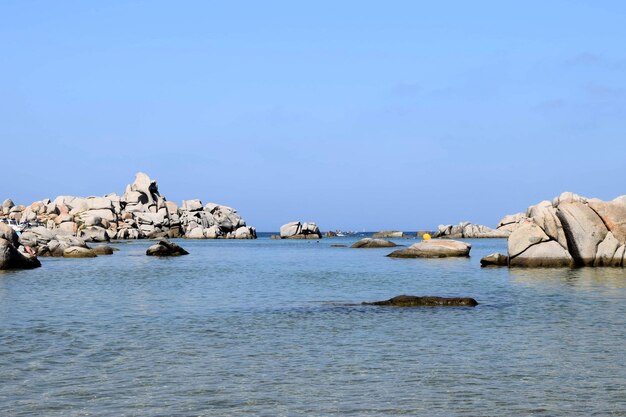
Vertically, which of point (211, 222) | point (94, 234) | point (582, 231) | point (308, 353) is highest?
point (211, 222)

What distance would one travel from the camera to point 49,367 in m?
16.9

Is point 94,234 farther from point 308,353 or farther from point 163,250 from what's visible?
point 308,353

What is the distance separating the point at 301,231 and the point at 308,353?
15484 centimetres

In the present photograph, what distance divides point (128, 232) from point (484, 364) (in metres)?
133

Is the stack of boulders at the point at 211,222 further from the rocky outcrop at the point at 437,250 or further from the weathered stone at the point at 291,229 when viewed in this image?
the rocky outcrop at the point at 437,250

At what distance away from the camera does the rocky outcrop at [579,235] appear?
161 feet

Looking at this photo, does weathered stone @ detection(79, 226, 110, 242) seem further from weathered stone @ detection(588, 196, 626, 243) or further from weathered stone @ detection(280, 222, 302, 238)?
weathered stone @ detection(588, 196, 626, 243)

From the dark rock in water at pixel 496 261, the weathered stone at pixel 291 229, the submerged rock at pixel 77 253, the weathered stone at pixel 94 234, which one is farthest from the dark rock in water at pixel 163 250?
the weathered stone at pixel 291 229

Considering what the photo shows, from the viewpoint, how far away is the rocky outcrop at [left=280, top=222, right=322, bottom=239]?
17300 centimetres

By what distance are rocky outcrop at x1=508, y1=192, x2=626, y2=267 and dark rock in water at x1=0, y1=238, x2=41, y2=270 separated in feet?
112

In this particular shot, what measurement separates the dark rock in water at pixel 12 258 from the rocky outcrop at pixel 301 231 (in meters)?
120

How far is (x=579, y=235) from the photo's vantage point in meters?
49.7

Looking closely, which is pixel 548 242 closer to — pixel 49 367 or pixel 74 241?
pixel 49 367

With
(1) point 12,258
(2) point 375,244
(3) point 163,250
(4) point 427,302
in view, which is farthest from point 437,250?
(4) point 427,302
